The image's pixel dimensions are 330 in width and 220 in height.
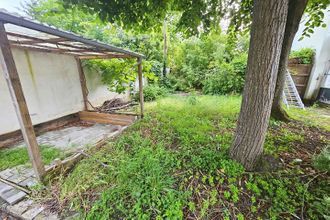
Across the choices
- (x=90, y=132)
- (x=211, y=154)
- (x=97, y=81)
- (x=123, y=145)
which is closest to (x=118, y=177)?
(x=123, y=145)

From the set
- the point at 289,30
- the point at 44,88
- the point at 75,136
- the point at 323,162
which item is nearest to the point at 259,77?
the point at 323,162

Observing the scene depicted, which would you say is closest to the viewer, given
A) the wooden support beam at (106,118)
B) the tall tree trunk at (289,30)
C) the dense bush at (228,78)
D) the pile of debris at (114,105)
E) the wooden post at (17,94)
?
the wooden post at (17,94)

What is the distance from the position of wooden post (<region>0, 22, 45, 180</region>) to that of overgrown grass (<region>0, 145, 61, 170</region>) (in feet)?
2.27

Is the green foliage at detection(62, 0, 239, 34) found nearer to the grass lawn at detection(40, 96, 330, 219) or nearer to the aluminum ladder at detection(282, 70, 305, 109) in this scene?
the grass lawn at detection(40, 96, 330, 219)

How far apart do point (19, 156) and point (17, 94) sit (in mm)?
1741

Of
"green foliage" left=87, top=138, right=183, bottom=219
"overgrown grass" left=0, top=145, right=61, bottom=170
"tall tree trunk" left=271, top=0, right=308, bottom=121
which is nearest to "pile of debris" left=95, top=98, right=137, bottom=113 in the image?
"overgrown grass" left=0, top=145, right=61, bottom=170

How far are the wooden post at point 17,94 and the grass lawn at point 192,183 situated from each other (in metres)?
0.46

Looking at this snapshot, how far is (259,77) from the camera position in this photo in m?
1.81

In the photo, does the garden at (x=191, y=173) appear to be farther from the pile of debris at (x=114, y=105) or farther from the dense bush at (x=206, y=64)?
the dense bush at (x=206, y=64)

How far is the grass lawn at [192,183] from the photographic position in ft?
5.29

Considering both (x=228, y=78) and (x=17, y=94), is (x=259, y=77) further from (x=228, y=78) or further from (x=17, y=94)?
(x=228, y=78)

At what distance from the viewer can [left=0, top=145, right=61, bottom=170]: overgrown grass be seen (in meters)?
2.54

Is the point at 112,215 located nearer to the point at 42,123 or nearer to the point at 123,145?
the point at 123,145

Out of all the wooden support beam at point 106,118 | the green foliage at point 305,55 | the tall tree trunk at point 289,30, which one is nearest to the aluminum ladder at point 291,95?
the green foliage at point 305,55
